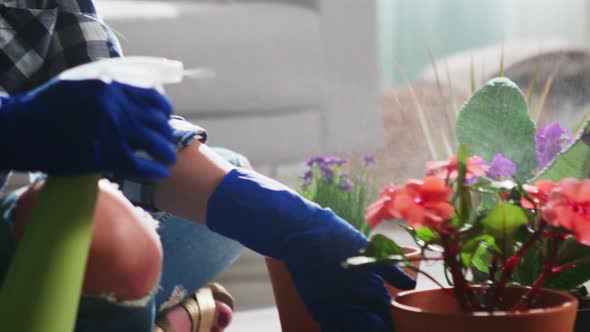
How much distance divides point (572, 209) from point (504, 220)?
0.16ft

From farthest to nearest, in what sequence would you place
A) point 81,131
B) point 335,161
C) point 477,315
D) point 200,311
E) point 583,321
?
point 335,161 → point 200,311 → point 583,321 → point 477,315 → point 81,131

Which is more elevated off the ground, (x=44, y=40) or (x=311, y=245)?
(x=44, y=40)

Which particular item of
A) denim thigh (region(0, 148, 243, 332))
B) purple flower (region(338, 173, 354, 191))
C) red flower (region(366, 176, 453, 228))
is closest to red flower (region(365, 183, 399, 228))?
red flower (region(366, 176, 453, 228))

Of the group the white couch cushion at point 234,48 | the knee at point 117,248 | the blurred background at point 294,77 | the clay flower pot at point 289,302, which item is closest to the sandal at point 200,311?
the clay flower pot at point 289,302

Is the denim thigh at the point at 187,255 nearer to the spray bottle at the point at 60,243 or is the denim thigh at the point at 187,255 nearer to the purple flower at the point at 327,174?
the purple flower at the point at 327,174

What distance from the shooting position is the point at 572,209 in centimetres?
65

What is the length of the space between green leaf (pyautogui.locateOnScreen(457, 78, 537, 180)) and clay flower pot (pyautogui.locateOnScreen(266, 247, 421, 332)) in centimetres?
15

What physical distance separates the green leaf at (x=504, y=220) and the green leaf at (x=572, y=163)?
18 centimetres

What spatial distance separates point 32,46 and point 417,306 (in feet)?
1.46

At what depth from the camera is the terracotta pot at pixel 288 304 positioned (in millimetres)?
982

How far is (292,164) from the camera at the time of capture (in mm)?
2568

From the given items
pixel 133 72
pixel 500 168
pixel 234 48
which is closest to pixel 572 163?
pixel 500 168

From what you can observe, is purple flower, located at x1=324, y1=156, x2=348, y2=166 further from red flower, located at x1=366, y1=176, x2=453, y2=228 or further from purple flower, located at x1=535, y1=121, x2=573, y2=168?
red flower, located at x1=366, y1=176, x2=453, y2=228

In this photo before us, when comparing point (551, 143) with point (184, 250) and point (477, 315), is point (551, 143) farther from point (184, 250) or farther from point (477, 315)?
point (184, 250)
